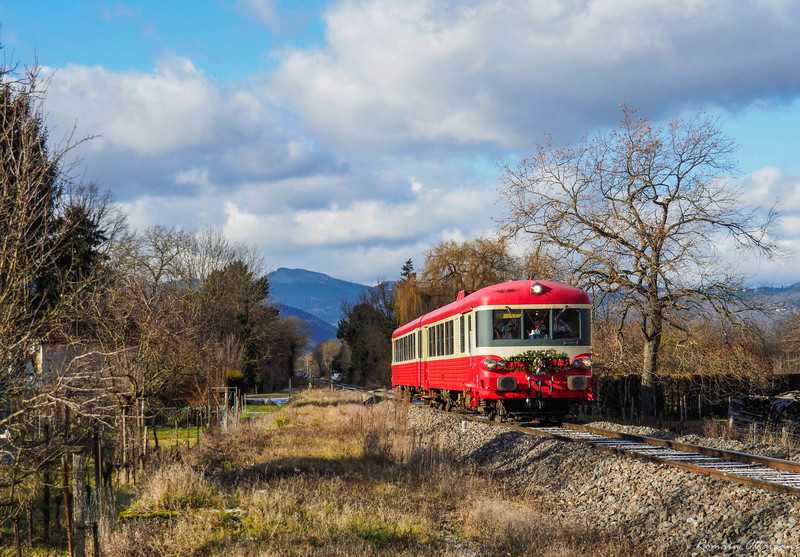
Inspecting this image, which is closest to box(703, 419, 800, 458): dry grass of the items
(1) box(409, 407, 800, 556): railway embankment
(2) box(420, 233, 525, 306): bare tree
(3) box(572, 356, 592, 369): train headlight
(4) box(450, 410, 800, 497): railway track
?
(1) box(409, 407, 800, 556): railway embankment

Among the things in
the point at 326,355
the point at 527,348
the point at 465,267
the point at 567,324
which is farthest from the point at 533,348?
the point at 326,355

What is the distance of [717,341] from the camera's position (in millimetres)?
21188

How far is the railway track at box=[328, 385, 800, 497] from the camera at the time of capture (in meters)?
8.43

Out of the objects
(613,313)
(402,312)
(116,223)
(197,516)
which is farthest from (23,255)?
(402,312)

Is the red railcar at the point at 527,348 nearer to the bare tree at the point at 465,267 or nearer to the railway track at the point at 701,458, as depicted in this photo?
the railway track at the point at 701,458

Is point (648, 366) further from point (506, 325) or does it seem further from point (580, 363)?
point (506, 325)

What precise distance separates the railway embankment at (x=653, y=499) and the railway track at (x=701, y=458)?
0.15 meters

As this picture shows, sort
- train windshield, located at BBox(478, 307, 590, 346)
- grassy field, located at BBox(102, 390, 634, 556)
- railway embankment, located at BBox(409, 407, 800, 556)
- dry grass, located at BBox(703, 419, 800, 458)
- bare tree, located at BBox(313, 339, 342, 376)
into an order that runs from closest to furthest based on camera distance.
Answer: grassy field, located at BBox(102, 390, 634, 556), railway embankment, located at BBox(409, 407, 800, 556), dry grass, located at BBox(703, 419, 800, 458), train windshield, located at BBox(478, 307, 590, 346), bare tree, located at BBox(313, 339, 342, 376)

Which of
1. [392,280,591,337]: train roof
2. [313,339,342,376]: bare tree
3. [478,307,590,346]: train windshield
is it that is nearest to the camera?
[478,307,590,346]: train windshield

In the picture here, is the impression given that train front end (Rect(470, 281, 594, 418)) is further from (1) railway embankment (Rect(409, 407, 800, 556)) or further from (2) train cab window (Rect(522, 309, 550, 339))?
(1) railway embankment (Rect(409, 407, 800, 556))

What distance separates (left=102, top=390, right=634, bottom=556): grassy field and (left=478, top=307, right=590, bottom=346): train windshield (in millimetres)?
3314

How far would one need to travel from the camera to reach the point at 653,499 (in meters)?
8.46

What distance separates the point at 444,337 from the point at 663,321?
6.36 metres

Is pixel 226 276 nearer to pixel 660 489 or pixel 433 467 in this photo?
pixel 433 467
